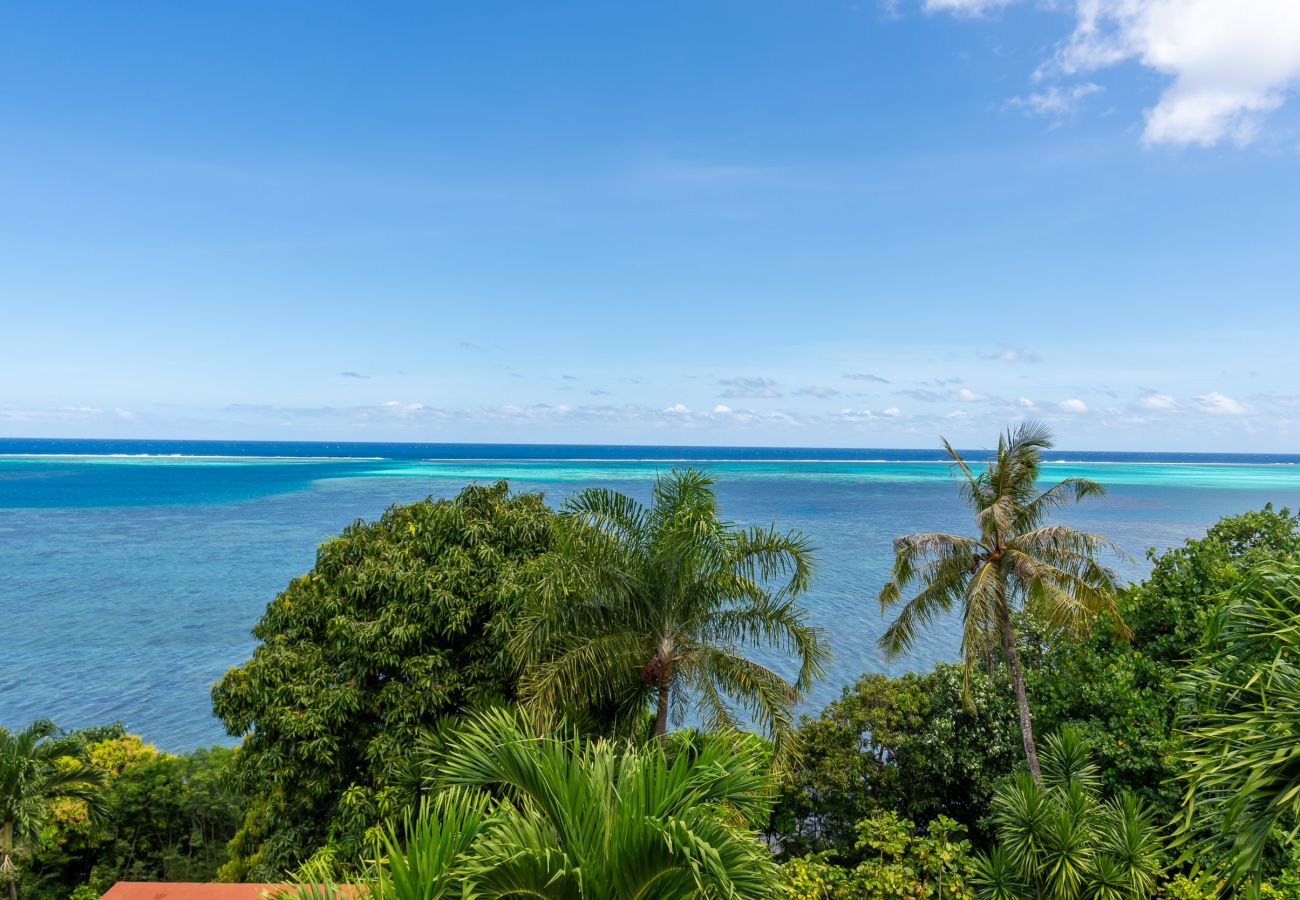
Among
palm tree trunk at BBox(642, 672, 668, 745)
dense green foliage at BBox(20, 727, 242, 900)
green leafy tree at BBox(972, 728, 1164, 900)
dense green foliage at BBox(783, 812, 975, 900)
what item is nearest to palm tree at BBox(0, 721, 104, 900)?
dense green foliage at BBox(20, 727, 242, 900)

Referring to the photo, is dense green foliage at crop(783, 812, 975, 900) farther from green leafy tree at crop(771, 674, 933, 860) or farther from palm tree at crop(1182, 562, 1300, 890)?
green leafy tree at crop(771, 674, 933, 860)

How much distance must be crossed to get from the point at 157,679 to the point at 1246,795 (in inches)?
1144

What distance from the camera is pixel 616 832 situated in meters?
4.67

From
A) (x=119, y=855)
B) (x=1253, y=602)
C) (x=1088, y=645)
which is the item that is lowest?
(x=119, y=855)

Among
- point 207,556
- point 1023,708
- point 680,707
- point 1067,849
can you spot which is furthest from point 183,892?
point 207,556

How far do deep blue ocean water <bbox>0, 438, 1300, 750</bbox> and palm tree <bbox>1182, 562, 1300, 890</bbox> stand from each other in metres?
18.8

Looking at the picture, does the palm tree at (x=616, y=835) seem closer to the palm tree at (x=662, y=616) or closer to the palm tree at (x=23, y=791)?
the palm tree at (x=662, y=616)

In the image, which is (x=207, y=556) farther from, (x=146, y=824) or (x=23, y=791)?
(x=23, y=791)

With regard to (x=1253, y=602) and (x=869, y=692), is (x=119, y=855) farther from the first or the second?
(x=1253, y=602)

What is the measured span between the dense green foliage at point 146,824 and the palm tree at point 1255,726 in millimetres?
16430

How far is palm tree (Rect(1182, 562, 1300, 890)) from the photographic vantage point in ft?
15.3

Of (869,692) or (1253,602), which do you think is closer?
(1253,602)

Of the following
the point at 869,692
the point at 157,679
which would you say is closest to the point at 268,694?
the point at 869,692

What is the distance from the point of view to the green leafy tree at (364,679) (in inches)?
452
